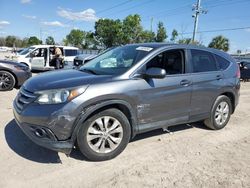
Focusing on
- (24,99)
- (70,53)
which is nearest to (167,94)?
(24,99)

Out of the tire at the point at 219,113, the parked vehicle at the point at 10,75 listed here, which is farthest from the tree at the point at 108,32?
the tire at the point at 219,113

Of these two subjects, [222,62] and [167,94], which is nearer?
[167,94]

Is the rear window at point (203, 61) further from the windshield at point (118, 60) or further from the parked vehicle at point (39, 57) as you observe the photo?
the parked vehicle at point (39, 57)

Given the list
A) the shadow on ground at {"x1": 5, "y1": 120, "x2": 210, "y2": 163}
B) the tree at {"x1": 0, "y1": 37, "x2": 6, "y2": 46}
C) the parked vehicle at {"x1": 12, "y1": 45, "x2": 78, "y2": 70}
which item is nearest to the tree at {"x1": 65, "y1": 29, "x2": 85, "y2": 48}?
the tree at {"x1": 0, "y1": 37, "x2": 6, "y2": 46}

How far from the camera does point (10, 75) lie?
9.03m

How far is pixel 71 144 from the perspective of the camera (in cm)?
362

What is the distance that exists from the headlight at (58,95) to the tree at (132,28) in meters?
55.3

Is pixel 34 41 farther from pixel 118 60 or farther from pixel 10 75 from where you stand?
pixel 118 60

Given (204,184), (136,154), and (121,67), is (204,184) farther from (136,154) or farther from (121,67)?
(121,67)

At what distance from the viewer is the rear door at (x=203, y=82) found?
4.93m

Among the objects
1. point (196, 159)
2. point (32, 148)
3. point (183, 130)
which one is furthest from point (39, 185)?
point (183, 130)

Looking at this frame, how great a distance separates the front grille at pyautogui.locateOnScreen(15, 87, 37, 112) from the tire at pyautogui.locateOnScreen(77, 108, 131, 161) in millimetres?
810

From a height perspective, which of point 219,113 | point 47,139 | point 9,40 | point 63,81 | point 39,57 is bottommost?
point 47,139

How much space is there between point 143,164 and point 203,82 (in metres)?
2.05
